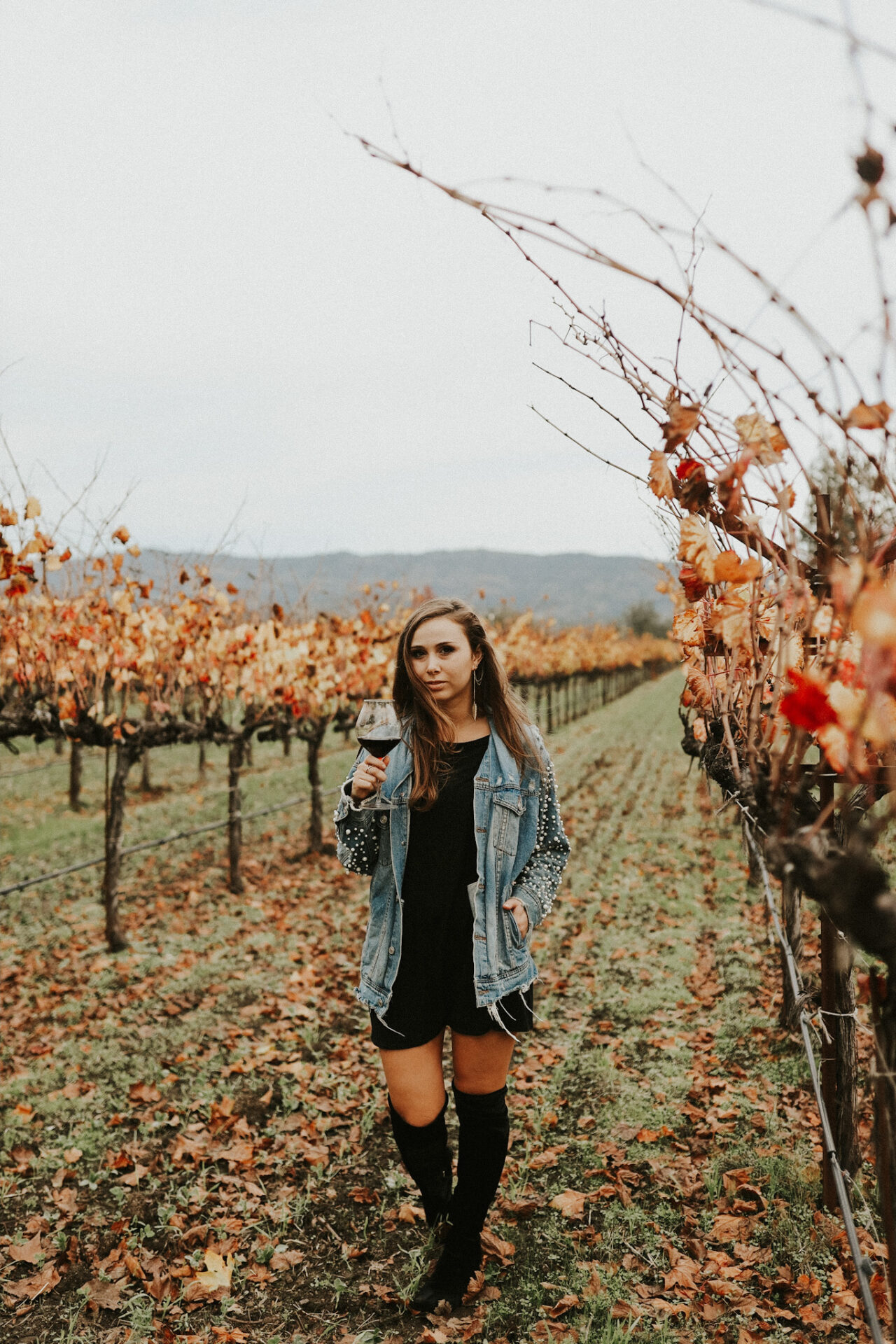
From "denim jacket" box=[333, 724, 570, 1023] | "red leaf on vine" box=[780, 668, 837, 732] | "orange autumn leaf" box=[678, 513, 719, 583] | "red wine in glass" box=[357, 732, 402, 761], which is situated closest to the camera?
"red leaf on vine" box=[780, 668, 837, 732]

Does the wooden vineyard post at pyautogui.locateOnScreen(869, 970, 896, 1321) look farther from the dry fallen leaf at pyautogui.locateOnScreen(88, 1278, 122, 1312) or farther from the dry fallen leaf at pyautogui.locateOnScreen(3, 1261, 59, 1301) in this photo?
the dry fallen leaf at pyautogui.locateOnScreen(3, 1261, 59, 1301)

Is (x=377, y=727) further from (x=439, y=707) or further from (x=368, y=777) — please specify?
(x=439, y=707)

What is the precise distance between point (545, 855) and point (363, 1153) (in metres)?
2.07

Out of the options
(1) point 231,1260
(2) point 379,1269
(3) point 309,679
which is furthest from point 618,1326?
(3) point 309,679

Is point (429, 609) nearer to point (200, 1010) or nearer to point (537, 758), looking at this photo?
point (537, 758)

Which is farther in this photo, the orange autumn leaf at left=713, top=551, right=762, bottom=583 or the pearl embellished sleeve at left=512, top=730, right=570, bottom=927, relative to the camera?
the pearl embellished sleeve at left=512, top=730, right=570, bottom=927

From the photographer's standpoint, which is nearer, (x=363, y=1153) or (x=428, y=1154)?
(x=428, y=1154)

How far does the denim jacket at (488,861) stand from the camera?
2.44 meters

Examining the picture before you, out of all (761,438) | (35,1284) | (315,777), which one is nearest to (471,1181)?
(35,1284)

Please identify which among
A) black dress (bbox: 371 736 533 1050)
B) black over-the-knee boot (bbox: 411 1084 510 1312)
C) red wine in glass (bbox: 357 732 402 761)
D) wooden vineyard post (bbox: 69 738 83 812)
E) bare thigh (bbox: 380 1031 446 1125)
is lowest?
wooden vineyard post (bbox: 69 738 83 812)

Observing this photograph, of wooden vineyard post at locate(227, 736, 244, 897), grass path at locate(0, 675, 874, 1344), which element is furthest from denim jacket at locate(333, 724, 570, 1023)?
wooden vineyard post at locate(227, 736, 244, 897)

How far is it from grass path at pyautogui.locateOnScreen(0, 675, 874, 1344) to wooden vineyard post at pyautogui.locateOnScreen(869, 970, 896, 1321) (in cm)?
148

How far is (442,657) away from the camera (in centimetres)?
259

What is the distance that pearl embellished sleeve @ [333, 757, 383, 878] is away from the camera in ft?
8.11
